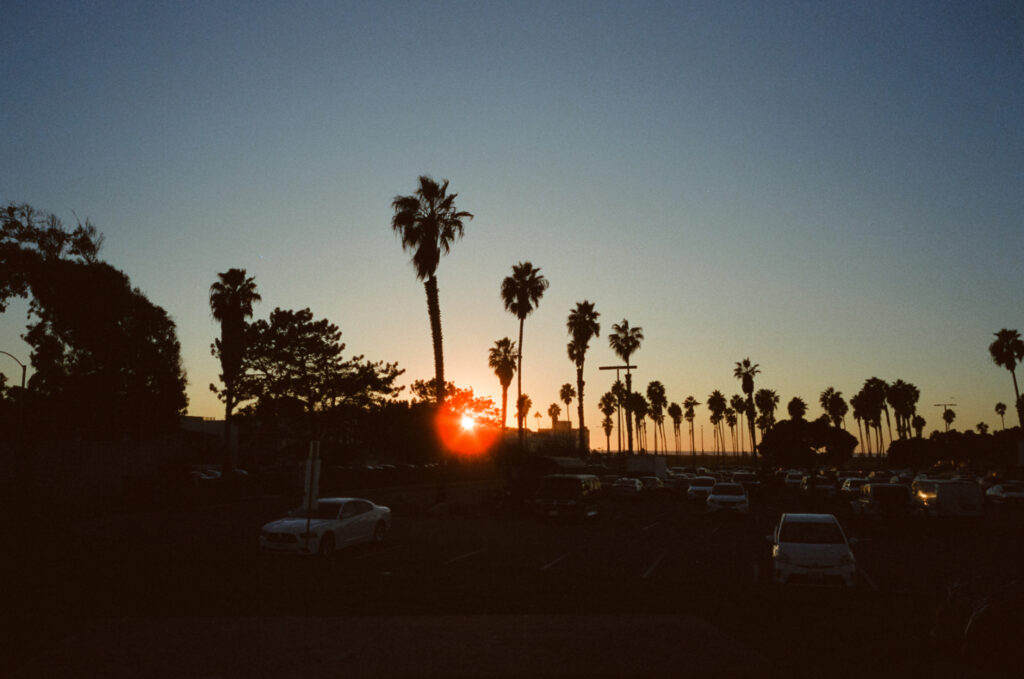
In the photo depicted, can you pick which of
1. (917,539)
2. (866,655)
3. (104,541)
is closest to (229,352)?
(104,541)

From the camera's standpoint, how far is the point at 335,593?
14.2 meters

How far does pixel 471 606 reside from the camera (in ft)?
42.3

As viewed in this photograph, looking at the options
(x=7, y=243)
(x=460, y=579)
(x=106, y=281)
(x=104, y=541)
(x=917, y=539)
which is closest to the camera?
(x=460, y=579)

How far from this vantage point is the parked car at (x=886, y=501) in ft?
90.6

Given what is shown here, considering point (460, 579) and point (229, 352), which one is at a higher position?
point (229, 352)

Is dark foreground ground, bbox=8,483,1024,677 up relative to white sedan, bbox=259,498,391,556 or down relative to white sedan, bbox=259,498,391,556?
down

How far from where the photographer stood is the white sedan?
18.6 meters

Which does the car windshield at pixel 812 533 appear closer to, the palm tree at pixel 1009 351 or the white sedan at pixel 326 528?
the white sedan at pixel 326 528

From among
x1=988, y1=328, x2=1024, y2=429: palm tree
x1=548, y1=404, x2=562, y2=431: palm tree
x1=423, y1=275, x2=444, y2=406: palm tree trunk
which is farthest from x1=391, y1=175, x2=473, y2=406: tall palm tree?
x1=548, y1=404, x2=562, y2=431: palm tree

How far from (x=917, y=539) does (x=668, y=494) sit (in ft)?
90.4

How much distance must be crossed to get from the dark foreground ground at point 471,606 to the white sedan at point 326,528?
496mm

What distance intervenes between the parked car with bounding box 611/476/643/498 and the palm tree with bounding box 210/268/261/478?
2798 cm

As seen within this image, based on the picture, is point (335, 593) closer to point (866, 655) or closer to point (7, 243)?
point (866, 655)

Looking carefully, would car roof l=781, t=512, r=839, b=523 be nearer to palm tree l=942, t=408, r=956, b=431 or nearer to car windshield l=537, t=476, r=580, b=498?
car windshield l=537, t=476, r=580, b=498
